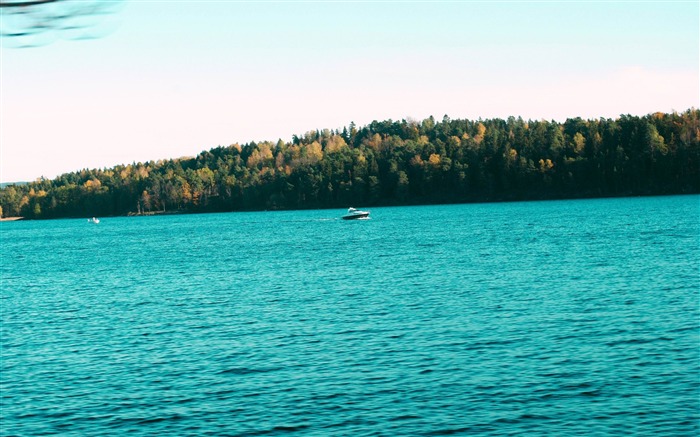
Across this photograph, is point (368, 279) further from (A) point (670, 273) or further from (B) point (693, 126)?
(B) point (693, 126)

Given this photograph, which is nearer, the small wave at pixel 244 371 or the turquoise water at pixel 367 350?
the turquoise water at pixel 367 350

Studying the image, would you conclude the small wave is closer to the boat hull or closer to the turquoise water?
the turquoise water

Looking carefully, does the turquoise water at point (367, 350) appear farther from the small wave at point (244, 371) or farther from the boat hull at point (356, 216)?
the boat hull at point (356, 216)

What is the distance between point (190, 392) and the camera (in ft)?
86.3

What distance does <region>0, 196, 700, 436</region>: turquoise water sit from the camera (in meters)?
23.1

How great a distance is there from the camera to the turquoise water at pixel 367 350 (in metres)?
23.1

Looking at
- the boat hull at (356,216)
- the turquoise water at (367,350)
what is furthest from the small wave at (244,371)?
the boat hull at (356,216)

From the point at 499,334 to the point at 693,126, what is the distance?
597 ft

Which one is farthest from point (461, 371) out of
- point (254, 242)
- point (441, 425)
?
point (254, 242)

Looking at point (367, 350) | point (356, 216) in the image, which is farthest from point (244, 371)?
point (356, 216)

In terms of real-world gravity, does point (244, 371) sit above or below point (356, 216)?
below

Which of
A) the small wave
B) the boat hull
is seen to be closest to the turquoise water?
the small wave

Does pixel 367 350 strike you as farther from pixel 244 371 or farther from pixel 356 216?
pixel 356 216

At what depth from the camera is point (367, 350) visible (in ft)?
102
